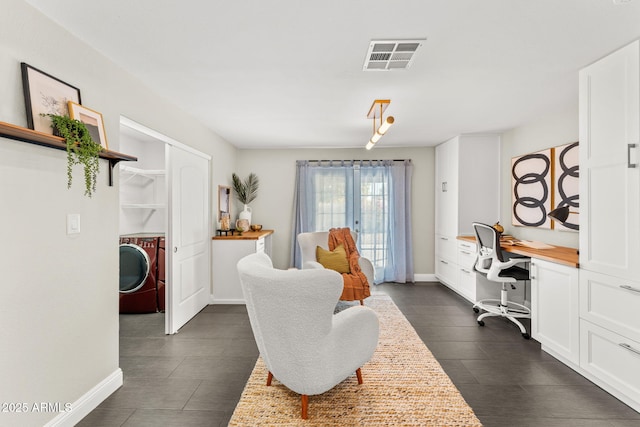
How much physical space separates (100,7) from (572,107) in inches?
166

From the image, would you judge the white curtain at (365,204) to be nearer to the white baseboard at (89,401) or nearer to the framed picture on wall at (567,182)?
the framed picture on wall at (567,182)

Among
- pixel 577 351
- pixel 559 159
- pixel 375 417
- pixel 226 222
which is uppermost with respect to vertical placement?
pixel 559 159

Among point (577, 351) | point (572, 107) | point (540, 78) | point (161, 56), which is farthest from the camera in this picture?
point (572, 107)

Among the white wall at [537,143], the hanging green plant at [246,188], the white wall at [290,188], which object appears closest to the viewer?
the white wall at [537,143]

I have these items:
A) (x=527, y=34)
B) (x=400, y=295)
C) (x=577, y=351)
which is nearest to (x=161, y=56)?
(x=527, y=34)

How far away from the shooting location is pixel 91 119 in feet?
6.84

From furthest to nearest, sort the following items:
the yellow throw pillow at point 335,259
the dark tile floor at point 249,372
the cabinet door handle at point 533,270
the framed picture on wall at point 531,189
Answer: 1. the yellow throw pillow at point 335,259
2. the framed picture on wall at point 531,189
3. the cabinet door handle at point 533,270
4. the dark tile floor at point 249,372

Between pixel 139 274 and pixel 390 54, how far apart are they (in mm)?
3680

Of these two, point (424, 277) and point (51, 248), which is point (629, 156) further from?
point (424, 277)

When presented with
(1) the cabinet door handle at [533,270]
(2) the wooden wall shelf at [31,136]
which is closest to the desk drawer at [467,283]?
(1) the cabinet door handle at [533,270]

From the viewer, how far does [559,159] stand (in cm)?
359

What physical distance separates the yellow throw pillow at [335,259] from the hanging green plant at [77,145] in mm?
2808

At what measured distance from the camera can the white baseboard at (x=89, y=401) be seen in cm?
187

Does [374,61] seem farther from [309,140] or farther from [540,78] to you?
[309,140]
